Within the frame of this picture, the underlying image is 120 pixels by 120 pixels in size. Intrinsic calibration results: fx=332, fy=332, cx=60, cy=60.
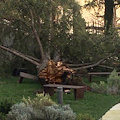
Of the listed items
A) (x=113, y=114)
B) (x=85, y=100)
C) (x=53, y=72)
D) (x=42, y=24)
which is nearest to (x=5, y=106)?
(x=113, y=114)

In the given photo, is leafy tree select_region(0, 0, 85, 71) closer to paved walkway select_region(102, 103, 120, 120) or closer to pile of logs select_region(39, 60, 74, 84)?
pile of logs select_region(39, 60, 74, 84)

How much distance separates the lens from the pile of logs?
1123 cm

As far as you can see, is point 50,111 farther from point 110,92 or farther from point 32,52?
point 32,52

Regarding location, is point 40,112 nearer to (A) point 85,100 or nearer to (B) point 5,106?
(B) point 5,106

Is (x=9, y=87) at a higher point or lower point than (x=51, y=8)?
lower

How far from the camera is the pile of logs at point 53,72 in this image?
36.9ft

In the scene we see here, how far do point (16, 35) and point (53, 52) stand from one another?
1.72 metres

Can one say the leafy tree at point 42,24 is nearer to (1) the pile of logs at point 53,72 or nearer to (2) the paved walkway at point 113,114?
(1) the pile of logs at point 53,72

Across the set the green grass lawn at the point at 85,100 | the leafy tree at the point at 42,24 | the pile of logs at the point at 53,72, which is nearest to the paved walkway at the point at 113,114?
the green grass lawn at the point at 85,100

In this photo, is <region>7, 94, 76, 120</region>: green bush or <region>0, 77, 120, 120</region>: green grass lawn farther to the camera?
<region>0, 77, 120, 120</region>: green grass lawn

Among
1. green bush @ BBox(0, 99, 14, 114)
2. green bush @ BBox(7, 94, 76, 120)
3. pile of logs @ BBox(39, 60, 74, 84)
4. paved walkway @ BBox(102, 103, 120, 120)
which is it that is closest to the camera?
green bush @ BBox(7, 94, 76, 120)

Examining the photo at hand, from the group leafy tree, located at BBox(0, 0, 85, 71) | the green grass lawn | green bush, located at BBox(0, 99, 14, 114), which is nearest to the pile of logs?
the green grass lawn

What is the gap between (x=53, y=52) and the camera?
559 inches

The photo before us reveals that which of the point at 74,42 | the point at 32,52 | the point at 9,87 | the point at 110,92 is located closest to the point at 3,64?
the point at 32,52
